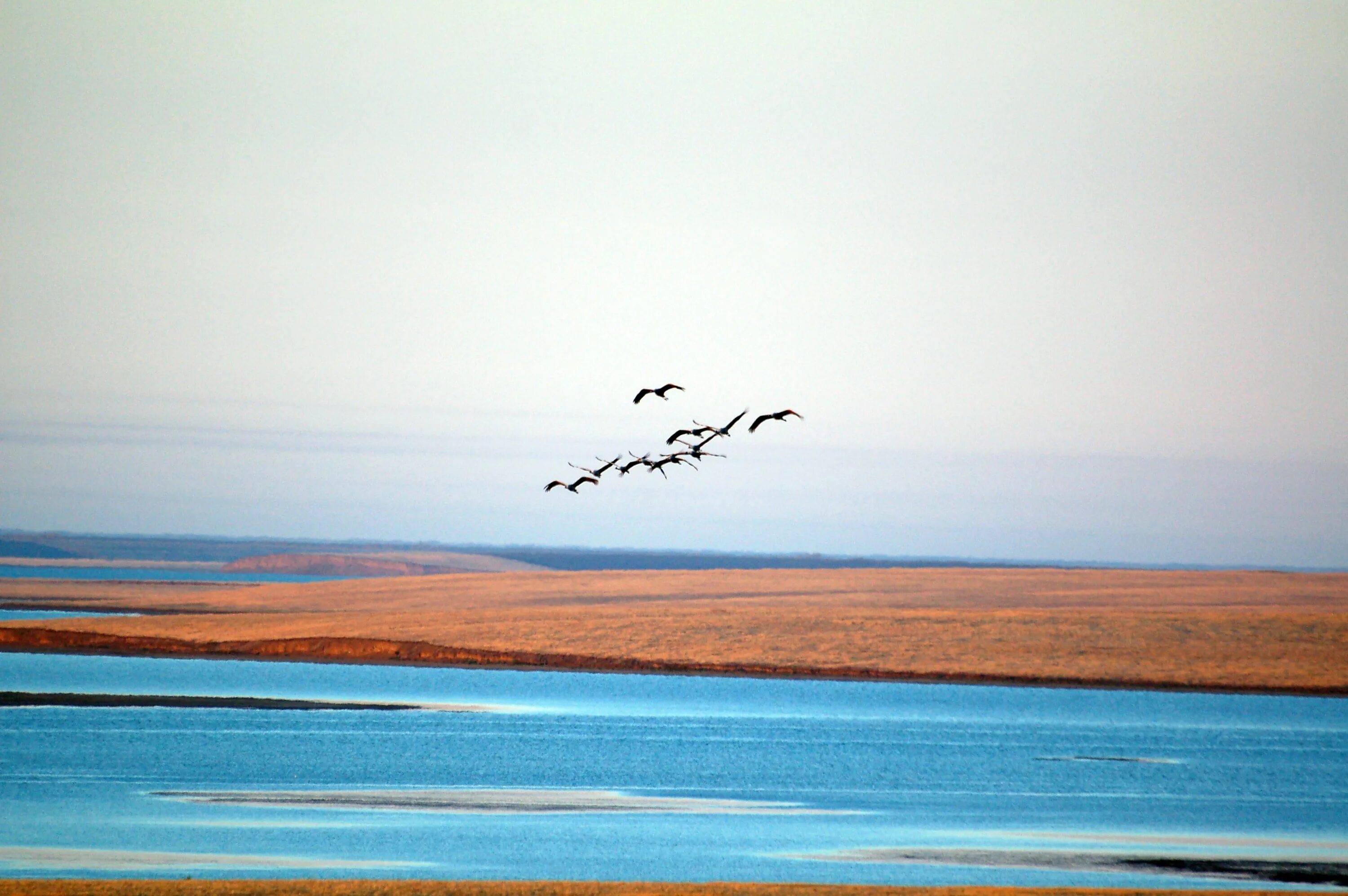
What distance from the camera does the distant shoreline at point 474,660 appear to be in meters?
54.9

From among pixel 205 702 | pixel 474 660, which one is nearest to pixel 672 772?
pixel 205 702

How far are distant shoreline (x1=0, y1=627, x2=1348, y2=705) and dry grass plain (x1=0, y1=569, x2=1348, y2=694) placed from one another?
0.34 feet

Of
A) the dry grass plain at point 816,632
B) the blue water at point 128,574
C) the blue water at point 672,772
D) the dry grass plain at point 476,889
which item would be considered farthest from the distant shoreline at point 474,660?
the blue water at point 128,574

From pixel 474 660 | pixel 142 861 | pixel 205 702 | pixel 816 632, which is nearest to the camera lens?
pixel 142 861

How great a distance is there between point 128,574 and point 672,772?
150 metres

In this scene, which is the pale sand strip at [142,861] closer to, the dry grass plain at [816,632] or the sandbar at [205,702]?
the sandbar at [205,702]

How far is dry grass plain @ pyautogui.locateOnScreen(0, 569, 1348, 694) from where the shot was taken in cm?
5750

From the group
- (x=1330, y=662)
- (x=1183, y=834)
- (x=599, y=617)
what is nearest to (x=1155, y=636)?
(x=1330, y=662)

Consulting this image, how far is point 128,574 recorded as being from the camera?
566 feet

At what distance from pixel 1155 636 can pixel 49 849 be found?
1878 inches

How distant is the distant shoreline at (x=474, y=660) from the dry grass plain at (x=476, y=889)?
33.6m

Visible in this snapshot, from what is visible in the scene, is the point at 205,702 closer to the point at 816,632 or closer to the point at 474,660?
the point at 474,660

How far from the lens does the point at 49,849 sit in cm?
2406

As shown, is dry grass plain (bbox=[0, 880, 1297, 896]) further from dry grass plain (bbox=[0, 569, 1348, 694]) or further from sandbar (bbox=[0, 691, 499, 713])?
dry grass plain (bbox=[0, 569, 1348, 694])
